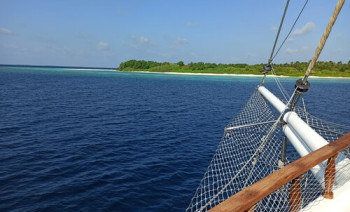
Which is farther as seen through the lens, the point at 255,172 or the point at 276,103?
the point at 255,172

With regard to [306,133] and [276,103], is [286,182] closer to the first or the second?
[306,133]

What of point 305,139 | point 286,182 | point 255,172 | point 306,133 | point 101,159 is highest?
point 286,182

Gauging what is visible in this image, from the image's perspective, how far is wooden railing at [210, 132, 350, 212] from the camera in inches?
79.8

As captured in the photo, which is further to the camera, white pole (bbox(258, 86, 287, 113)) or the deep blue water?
the deep blue water

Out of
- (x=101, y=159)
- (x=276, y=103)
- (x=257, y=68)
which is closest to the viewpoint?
(x=276, y=103)

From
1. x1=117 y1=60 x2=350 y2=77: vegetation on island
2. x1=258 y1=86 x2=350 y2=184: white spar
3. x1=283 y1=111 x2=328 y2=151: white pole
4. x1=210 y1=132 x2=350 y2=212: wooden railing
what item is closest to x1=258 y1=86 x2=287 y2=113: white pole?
x1=258 y1=86 x2=350 y2=184: white spar

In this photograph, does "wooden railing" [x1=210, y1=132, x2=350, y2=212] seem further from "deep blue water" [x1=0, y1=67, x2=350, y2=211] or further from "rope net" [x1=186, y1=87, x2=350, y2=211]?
"deep blue water" [x1=0, y1=67, x2=350, y2=211]

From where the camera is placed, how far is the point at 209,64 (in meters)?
185

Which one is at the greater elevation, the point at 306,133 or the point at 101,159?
the point at 306,133

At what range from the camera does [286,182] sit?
236cm

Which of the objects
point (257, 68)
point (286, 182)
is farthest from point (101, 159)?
point (257, 68)

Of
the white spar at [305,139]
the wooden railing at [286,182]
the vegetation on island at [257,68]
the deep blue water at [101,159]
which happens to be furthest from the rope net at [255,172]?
the vegetation on island at [257,68]

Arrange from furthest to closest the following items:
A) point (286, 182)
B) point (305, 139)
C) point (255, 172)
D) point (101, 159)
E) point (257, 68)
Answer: point (257, 68), point (101, 159), point (255, 172), point (305, 139), point (286, 182)

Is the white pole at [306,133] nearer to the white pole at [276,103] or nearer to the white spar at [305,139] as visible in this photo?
the white spar at [305,139]
